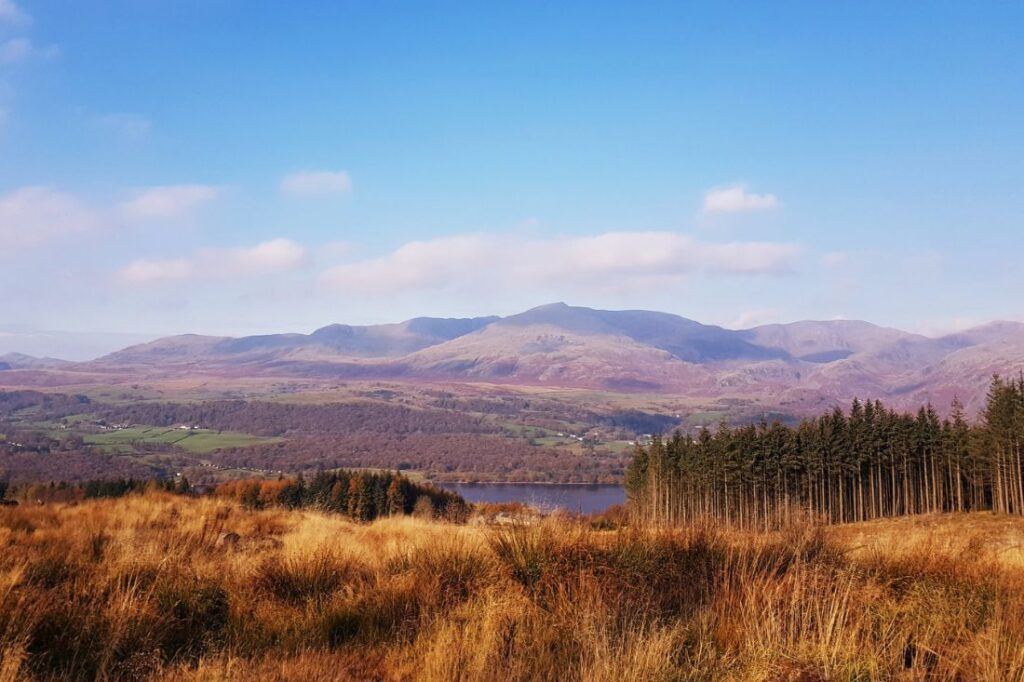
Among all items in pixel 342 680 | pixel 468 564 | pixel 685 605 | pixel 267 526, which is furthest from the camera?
pixel 267 526

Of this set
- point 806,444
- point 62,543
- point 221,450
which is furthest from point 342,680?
point 221,450

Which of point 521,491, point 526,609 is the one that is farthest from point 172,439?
point 526,609

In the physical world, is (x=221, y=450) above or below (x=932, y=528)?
below

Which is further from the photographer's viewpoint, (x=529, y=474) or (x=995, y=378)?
(x=529, y=474)

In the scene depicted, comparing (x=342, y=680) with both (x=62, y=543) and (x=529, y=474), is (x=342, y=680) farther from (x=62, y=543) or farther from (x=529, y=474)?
(x=529, y=474)

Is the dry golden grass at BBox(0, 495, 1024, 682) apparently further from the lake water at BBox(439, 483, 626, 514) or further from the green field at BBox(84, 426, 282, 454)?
the green field at BBox(84, 426, 282, 454)

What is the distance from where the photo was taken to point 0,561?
559 cm

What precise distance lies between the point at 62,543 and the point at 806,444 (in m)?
55.1

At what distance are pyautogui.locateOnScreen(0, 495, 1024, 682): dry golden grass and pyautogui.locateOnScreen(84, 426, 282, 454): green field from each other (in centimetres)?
15776

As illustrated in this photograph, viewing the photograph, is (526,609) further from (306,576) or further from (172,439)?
(172,439)

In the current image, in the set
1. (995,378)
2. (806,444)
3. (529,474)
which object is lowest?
(529,474)

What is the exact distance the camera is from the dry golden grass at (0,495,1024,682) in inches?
163

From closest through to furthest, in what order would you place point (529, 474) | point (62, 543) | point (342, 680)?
point (342, 680) → point (62, 543) → point (529, 474)

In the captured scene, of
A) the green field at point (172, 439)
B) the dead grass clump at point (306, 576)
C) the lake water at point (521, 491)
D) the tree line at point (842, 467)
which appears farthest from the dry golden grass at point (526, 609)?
the green field at point (172, 439)
